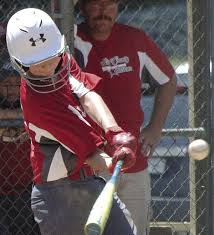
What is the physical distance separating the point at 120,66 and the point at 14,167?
1.19m

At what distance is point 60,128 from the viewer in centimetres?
369

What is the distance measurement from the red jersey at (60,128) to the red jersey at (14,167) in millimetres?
1335

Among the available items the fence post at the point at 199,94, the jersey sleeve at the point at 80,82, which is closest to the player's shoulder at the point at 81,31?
the jersey sleeve at the point at 80,82

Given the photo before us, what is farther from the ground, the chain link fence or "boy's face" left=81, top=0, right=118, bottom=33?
"boy's face" left=81, top=0, right=118, bottom=33

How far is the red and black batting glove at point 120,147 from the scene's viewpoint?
342 cm

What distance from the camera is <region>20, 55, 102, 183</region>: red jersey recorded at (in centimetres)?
370

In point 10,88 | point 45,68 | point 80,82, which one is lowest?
point 10,88

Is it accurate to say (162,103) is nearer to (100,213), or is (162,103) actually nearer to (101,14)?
(101,14)

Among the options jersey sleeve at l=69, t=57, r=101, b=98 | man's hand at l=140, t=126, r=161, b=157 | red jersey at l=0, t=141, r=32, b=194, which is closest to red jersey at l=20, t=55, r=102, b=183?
jersey sleeve at l=69, t=57, r=101, b=98

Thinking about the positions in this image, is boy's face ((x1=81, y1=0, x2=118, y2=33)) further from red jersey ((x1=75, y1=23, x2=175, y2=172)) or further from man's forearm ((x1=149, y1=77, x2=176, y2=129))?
man's forearm ((x1=149, y1=77, x2=176, y2=129))

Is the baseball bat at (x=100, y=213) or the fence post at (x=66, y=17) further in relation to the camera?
the fence post at (x=66, y=17)

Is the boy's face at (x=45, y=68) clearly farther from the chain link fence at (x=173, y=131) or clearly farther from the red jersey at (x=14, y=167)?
the red jersey at (x=14, y=167)

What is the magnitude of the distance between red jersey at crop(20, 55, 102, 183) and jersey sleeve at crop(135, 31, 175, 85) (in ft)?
2.95

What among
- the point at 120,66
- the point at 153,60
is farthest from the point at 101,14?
the point at 153,60
